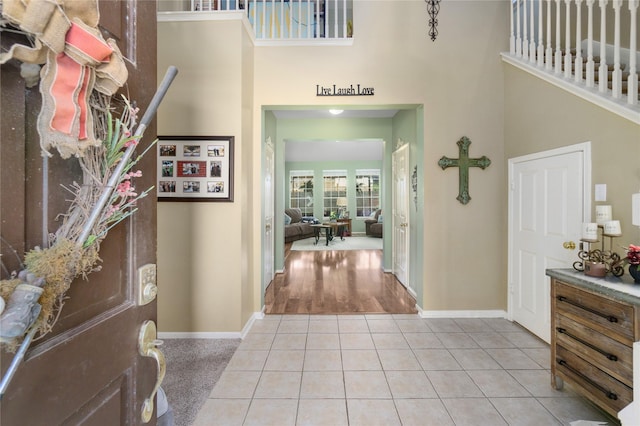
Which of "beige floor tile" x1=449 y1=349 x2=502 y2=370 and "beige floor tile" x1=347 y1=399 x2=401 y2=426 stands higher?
"beige floor tile" x1=449 y1=349 x2=502 y2=370

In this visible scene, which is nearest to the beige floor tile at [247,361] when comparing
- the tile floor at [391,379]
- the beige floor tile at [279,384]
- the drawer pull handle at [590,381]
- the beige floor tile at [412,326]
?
the tile floor at [391,379]

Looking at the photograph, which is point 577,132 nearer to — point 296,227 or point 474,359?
point 474,359

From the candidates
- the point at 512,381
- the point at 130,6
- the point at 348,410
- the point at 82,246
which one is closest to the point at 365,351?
the point at 348,410

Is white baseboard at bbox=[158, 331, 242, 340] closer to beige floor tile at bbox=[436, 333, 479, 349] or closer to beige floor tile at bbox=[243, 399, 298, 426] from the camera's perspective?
beige floor tile at bbox=[243, 399, 298, 426]

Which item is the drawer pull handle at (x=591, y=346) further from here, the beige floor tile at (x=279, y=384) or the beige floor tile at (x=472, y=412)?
the beige floor tile at (x=279, y=384)

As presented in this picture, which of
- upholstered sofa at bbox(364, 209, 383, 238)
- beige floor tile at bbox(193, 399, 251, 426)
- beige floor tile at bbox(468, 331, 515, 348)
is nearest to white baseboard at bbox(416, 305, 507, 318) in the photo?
beige floor tile at bbox(468, 331, 515, 348)

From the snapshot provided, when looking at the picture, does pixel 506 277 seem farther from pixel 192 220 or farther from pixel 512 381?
pixel 192 220

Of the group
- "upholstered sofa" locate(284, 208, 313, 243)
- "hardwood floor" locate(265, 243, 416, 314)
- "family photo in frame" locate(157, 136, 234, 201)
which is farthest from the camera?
"upholstered sofa" locate(284, 208, 313, 243)

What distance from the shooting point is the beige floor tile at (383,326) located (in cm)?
314

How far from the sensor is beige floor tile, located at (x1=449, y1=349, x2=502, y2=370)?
2.45 metres

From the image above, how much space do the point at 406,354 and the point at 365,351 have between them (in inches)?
14.4

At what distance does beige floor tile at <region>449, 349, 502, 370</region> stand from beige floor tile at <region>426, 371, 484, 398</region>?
0.16 metres

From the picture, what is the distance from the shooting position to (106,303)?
2.48 feet

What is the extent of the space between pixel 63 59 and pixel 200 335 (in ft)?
9.76
